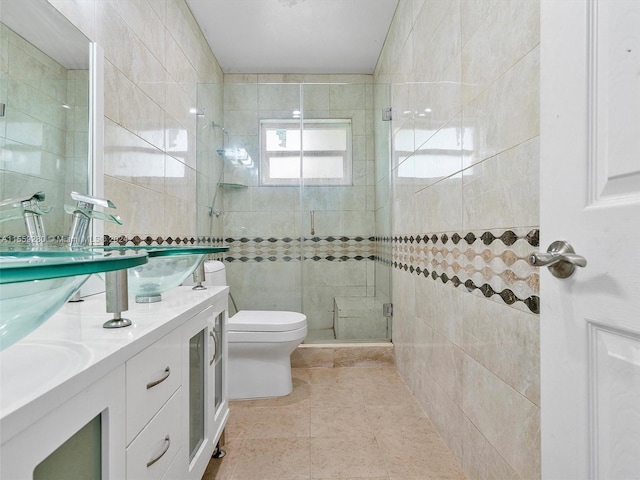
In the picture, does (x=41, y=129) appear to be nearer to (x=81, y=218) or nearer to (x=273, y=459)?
(x=81, y=218)

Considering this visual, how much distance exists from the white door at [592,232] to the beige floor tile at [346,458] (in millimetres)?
912

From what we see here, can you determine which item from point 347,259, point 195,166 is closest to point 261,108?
point 195,166

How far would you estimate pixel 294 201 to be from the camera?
2.86m

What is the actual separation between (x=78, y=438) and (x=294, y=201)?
2414 mm

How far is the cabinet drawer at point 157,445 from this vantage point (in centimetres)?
68

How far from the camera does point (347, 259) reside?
293 centimetres

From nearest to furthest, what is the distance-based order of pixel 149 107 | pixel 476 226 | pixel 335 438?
1. pixel 476 226
2. pixel 335 438
3. pixel 149 107

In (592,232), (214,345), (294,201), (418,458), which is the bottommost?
(418,458)

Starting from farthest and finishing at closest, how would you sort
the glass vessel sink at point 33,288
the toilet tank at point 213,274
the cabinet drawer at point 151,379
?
the toilet tank at point 213,274 → the cabinet drawer at point 151,379 → the glass vessel sink at point 33,288

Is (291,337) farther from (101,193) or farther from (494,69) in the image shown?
(494,69)

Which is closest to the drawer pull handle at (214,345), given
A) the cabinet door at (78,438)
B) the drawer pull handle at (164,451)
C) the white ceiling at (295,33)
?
the drawer pull handle at (164,451)

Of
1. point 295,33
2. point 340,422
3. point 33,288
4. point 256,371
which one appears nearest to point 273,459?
point 340,422

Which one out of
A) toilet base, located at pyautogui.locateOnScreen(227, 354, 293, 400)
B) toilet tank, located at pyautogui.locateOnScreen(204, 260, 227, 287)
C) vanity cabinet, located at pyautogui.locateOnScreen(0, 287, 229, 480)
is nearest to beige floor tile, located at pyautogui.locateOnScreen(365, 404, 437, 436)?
toilet base, located at pyautogui.locateOnScreen(227, 354, 293, 400)

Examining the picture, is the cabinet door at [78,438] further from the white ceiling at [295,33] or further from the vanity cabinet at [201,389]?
the white ceiling at [295,33]
